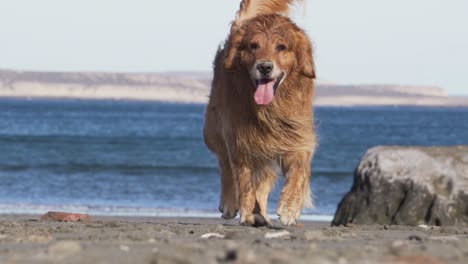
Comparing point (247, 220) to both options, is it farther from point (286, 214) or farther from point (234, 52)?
point (234, 52)

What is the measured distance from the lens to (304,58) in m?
8.48

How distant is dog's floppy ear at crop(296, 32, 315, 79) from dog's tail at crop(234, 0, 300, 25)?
3.30 feet

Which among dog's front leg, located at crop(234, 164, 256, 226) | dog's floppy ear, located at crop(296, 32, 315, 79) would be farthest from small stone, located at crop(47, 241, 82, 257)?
dog's floppy ear, located at crop(296, 32, 315, 79)

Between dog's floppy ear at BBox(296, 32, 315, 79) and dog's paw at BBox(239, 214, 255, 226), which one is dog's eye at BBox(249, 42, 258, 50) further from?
dog's paw at BBox(239, 214, 255, 226)

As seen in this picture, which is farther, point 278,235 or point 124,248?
point 278,235

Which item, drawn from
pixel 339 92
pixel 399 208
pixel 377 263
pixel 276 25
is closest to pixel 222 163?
pixel 276 25

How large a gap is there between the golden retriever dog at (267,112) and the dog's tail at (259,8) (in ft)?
2.33

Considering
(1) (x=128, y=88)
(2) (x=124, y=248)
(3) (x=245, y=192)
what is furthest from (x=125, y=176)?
(1) (x=128, y=88)

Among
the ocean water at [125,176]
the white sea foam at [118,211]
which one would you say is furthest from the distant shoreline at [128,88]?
the white sea foam at [118,211]

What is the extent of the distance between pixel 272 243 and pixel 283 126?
2787mm

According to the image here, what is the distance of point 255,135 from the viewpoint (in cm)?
859

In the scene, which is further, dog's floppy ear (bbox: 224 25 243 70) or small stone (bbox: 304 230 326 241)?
dog's floppy ear (bbox: 224 25 243 70)

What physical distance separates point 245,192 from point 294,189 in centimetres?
41

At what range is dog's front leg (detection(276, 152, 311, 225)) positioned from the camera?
831 centimetres
